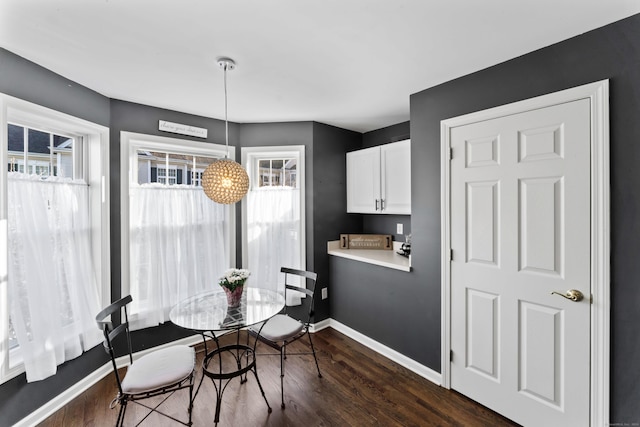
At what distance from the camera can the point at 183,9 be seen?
1.35 m

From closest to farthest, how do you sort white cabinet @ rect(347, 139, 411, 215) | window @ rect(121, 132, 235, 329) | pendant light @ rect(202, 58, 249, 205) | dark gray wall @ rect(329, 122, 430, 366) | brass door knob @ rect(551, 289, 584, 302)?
brass door knob @ rect(551, 289, 584, 302) → pendant light @ rect(202, 58, 249, 205) → dark gray wall @ rect(329, 122, 430, 366) → window @ rect(121, 132, 235, 329) → white cabinet @ rect(347, 139, 411, 215)

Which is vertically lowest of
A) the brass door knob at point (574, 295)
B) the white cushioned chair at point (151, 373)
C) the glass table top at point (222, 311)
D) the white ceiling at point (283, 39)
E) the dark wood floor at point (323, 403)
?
the dark wood floor at point (323, 403)

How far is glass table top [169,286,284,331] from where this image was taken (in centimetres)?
185

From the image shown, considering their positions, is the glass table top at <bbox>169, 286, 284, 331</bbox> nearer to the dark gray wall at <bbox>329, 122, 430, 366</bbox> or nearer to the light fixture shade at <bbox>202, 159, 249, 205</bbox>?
the light fixture shade at <bbox>202, 159, 249, 205</bbox>

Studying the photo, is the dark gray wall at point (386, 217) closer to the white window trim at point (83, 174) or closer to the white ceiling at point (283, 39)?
the white ceiling at point (283, 39)

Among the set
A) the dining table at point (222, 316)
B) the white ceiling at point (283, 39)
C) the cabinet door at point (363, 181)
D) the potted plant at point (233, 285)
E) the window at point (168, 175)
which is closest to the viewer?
the white ceiling at point (283, 39)

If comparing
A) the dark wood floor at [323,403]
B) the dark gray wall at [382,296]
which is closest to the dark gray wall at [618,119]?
the dark wood floor at [323,403]

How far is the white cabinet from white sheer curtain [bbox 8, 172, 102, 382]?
108 inches

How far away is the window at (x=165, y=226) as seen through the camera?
8.62 feet

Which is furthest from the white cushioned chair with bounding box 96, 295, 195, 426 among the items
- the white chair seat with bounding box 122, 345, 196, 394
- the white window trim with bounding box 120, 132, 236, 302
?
the white window trim with bounding box 120, 132, 236, 302

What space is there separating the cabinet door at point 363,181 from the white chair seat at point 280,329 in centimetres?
159

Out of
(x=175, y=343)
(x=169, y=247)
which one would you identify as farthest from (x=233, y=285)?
(x=175, y=343)

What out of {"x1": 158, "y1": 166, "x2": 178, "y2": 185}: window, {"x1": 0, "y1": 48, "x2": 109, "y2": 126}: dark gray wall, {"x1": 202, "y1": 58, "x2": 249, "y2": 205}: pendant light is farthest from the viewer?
{"x1": 158, "y1": 166, "x2": 178, "y2": 185}: window

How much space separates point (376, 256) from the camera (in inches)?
118
